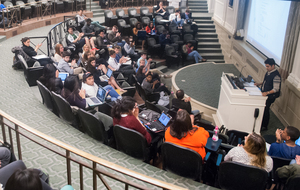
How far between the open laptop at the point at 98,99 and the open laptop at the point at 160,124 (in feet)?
4.00

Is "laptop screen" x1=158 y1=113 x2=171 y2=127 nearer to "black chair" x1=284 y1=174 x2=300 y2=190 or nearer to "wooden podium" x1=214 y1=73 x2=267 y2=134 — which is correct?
"wooden podium" x1=214 y1=73 x2=267 y2=134

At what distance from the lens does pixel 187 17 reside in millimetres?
13016

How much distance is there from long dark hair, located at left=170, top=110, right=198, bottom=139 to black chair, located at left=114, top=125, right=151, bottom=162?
433 millimetres

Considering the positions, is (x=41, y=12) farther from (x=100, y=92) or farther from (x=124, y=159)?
(x=124, y=159)

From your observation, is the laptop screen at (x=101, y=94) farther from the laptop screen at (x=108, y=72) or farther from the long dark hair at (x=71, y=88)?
the laptop screen at (x=108, y=72)

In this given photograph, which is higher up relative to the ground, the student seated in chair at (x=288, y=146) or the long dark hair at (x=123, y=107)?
the long dark hair at (x=123, y=107)

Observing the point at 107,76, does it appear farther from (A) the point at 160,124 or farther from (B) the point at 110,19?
(B) the point at 110,19

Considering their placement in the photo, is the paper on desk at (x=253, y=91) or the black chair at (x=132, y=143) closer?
the black chair at (x=132, y=143)

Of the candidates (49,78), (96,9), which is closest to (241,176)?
(49,78)

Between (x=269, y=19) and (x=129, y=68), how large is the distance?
12.9ft

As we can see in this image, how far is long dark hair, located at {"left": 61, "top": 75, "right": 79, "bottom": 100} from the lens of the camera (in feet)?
16.2

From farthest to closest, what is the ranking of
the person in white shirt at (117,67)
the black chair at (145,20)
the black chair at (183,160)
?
1. the black chair at (145,20)
2. the person in white shirt at (117,67)
3. the black chair at (183,160)

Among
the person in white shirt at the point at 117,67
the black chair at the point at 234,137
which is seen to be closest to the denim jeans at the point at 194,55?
the person in white shirt at the point at 117,67

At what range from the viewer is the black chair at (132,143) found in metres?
3.79
